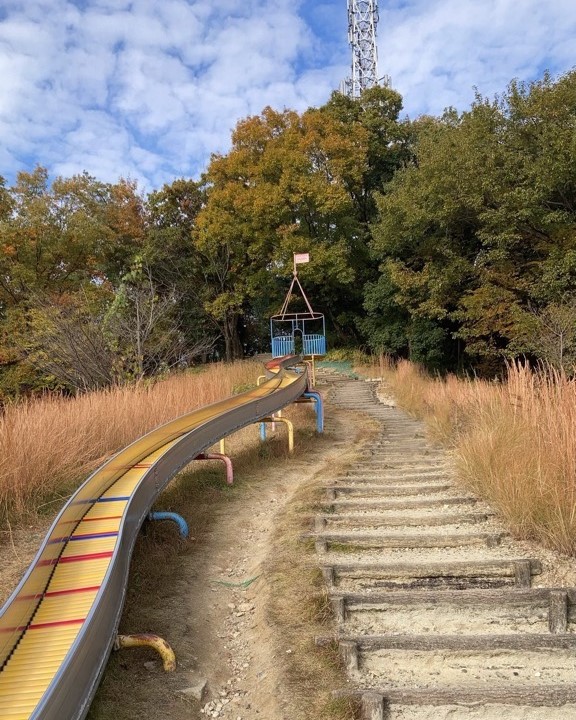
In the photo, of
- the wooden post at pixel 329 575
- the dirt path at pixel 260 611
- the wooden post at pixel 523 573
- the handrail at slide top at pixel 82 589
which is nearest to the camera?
the handrail at slide top at pixel 82 589

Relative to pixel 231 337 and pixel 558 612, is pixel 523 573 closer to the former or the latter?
pixel 558 612

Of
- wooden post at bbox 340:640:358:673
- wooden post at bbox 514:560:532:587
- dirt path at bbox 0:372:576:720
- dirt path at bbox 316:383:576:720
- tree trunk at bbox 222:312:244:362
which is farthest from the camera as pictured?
tree trunk at bbox 222:312:244:362

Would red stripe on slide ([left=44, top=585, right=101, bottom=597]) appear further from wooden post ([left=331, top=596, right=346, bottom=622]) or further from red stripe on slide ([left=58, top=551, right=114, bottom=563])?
wooden post ([left=331, top=596, right=346, bottom=622])

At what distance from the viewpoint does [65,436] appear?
5633mm

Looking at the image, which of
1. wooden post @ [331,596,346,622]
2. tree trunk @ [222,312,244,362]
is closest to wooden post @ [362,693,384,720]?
wooden post @ [331,596,346,622]

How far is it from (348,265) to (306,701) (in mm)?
19711

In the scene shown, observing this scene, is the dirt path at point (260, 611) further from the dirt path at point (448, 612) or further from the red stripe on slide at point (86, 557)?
the red stripe on slide at point (86, 557)

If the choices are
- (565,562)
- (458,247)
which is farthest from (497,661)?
(458,247)

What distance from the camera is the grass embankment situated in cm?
360

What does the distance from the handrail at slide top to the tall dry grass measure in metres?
0.70

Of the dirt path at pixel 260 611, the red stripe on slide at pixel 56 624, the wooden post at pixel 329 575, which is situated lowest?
the dirt path at pixel 260 611

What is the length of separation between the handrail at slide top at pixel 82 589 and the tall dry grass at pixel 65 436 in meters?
0.70

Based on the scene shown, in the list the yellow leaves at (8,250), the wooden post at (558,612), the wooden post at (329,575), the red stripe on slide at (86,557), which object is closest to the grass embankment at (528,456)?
the wooden post at (558,612)

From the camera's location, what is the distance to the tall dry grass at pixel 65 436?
448 cm
